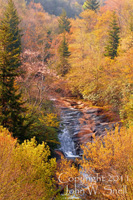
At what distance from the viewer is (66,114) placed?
774 inches

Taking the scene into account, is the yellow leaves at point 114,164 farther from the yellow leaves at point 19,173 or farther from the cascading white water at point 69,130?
the cascading white water at point 69,130

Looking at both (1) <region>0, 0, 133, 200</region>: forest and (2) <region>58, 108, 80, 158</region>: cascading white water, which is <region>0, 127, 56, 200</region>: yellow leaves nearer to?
(1) <region>0, 0, 133, 200</region>: forest

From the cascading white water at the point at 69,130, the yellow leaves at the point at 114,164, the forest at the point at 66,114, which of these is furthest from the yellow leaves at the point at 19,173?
the cascading white water at the point at 69,130

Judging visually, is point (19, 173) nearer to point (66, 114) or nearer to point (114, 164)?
point (114, 164)

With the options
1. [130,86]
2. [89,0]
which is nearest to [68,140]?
[130,86]

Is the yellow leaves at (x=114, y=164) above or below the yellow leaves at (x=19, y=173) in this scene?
below

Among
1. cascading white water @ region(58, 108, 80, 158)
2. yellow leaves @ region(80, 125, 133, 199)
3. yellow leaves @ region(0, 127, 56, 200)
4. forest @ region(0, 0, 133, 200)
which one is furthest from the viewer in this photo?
cascading white water @ region(58, 108, 80, 158)

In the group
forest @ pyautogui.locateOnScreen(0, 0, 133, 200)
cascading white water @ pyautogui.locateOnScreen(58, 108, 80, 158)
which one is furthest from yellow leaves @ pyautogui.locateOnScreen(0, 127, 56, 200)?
cascading white water @ pyautogui.locateOnScreen(58, 108, 80, 158)

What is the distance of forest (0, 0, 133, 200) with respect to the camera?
6.82 m

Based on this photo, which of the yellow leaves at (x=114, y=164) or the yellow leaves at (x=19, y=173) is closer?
the yellow leaves at (x=19, y=173)

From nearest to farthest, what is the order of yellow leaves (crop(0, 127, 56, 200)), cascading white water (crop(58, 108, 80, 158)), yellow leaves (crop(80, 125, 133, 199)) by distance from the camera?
1. yellow leaves (crop(0, 127, 56, 200))
2. yellow leaves (crop(80, 125, 133, 199))
3. cascading white water (crop(58, 108, 80, 158))

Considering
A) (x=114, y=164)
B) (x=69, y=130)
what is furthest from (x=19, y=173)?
(x=69, y=130)

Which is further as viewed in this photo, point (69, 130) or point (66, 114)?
point (66, 114)

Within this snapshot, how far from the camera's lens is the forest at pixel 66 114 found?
6.82 meters
